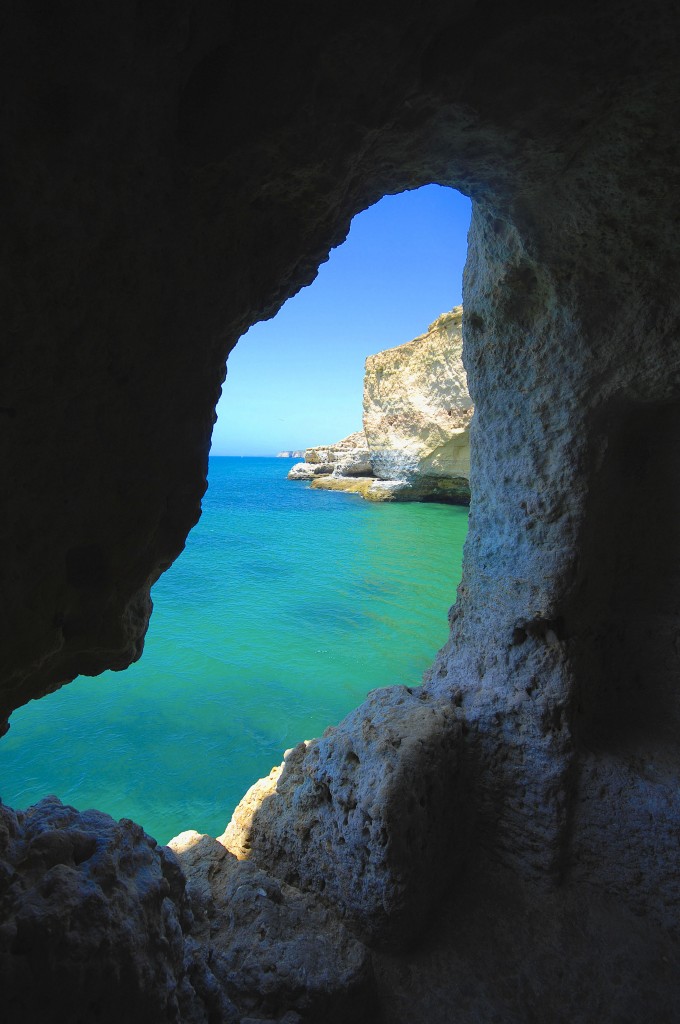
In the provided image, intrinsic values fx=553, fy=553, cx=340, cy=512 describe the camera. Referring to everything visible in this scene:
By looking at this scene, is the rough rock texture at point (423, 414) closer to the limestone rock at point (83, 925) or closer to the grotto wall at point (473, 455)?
the grotto wall at point (473, 455)

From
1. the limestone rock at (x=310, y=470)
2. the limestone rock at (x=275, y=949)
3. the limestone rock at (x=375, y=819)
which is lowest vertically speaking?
the limestone rock at (x=275, y=949)

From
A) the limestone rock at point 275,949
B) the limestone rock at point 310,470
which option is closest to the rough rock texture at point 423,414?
A: the limestone rock at point 310,470

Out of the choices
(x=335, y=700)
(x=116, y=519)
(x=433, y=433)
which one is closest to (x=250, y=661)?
(x=335, y=700)

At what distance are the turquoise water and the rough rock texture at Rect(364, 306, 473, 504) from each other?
9030 mm

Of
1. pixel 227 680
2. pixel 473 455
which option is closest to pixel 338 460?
pixel 227 680

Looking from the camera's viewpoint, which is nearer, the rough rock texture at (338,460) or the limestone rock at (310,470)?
the rough rock texture at (338,460)

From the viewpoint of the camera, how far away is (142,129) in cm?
126

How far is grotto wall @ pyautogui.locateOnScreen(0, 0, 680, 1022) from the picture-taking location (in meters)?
1.28

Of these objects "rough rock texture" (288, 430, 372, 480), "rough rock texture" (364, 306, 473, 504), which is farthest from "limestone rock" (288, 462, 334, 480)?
"rough rock texture" (364, 306, 473, 504)

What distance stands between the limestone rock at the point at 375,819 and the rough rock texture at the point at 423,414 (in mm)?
21467

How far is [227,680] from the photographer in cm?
815

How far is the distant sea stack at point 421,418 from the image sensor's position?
23.8 m

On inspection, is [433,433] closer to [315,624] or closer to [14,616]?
[315,624]

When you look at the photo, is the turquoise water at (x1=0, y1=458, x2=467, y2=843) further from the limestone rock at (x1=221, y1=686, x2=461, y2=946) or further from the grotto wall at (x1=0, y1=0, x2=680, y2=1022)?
the grotto wall at (x1=0, y1=0, x2=680, y2=1022)
